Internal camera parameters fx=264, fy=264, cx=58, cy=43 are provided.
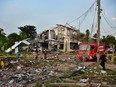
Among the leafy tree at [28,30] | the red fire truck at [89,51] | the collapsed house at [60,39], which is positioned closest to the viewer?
the red fire truck at [89,51]

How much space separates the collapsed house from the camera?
53162mm

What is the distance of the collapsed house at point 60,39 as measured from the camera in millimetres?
53162

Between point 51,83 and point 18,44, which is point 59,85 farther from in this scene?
point 18,44

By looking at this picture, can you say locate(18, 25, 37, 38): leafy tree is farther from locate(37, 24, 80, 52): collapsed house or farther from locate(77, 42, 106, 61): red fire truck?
locate(77, 42, 106, 61): red fire truck

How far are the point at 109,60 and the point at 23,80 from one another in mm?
14456

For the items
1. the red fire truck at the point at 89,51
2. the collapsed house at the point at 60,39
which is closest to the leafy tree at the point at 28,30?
the collapsed house at the point at 60,39

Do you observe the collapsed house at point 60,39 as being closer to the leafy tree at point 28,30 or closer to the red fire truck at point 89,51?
the leafy tree at point 28,30

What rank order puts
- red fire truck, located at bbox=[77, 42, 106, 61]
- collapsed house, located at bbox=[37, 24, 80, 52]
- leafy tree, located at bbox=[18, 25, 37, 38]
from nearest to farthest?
red fire truck, located at bbox=[77, 42, 106, 61] → collapsed house, located at bbox=[37, 24, 80, 52] → leafy tree, located at bbox=[18, 25, 37, 38]

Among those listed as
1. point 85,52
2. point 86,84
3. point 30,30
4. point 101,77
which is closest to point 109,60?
point 85,52

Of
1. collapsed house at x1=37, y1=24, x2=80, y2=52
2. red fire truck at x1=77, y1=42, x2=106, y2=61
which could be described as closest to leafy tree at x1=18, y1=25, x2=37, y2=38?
Answer: collapsed house at x1=37, y1=24, x2=80, y2=52

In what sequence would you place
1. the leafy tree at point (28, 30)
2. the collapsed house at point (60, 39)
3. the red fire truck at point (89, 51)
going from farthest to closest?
the leafy tree at point (28, 30) → the collapsed house at point (60, 39) → the red fire truck at point (89, 51)

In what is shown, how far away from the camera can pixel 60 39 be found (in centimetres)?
5550

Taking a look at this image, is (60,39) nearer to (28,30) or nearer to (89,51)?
(28,30)

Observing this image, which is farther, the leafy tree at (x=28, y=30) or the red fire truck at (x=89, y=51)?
the leafy tree at (x=28, y=30)
